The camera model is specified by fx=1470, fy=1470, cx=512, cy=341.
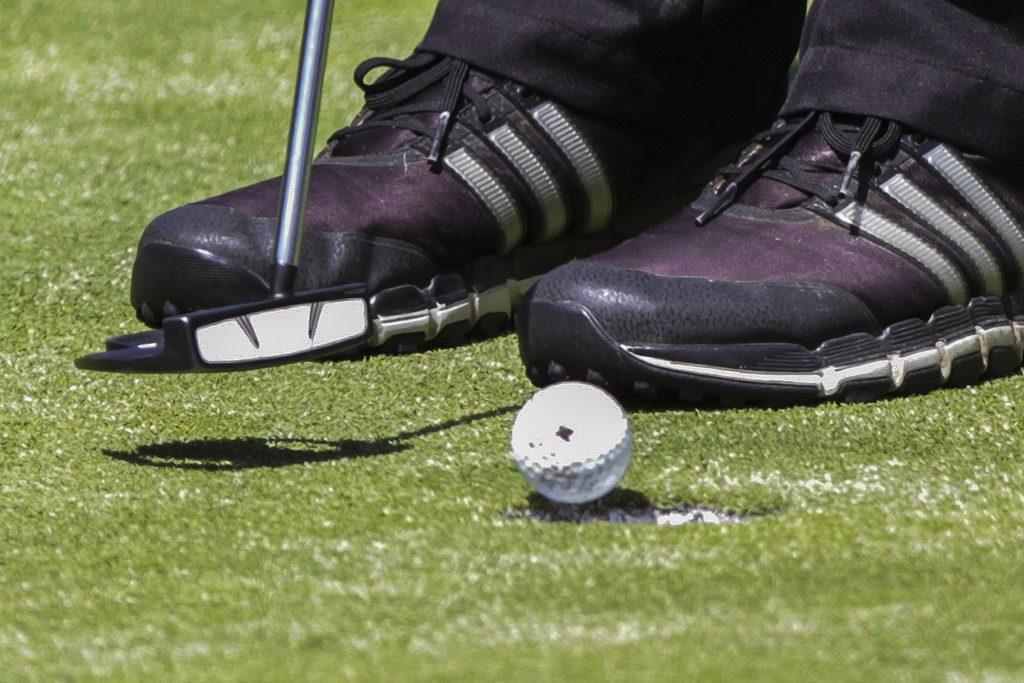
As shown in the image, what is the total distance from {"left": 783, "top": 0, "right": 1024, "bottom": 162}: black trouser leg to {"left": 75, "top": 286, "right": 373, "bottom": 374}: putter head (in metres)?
0.78

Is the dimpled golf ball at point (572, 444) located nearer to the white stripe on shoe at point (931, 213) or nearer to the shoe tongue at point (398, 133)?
the white stripe on shoe at point (931, 213)

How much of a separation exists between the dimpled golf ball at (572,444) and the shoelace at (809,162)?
0.61 meters

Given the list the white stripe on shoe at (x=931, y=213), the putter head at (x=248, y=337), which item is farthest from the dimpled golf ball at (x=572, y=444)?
the white stripe on shoe at (x=931, y=213)

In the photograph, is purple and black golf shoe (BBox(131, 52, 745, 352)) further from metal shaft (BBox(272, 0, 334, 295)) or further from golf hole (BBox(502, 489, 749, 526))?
golf hole (BBox(502, 489, 749, 526))

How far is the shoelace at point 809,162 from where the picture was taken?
2.06 m

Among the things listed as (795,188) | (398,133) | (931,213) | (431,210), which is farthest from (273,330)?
(931,213)

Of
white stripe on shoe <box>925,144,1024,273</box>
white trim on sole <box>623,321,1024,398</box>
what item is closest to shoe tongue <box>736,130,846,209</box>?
white stripe on shoe <box>925,144,1024,273</box>

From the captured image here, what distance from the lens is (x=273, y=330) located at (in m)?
1.73

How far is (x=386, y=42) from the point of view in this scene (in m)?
3.73

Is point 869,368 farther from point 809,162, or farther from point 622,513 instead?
point 622,513

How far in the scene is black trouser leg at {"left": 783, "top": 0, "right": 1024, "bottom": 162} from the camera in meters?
2.04

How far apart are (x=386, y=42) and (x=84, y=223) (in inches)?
47.1

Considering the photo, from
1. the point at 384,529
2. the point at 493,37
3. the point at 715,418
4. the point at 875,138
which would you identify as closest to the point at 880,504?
the point at 715,418

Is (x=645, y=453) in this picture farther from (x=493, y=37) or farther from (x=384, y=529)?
(x=493, y=37)
